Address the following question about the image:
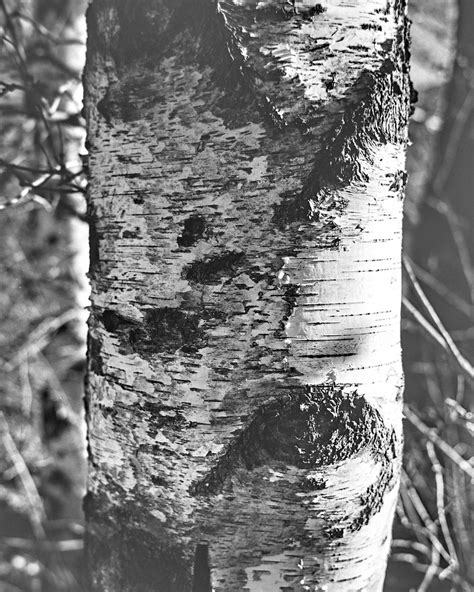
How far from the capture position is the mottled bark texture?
74 cm

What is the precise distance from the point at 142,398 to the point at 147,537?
0.21 meters

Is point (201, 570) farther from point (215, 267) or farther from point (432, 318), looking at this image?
point (432, 318)

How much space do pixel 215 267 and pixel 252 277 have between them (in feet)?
0.16

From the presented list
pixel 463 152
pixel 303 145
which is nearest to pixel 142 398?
pixel 303 145

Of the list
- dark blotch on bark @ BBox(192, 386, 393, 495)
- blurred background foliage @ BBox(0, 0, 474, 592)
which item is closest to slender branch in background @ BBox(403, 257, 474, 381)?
dark blotch on bark @ BBox(192, 386, 393, 495)

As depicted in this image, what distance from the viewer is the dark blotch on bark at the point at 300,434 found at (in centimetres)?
75

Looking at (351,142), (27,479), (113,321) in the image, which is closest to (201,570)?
(113,321)

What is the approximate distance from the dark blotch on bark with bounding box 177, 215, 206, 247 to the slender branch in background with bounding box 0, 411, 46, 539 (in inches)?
101

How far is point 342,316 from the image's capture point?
2.55 ft

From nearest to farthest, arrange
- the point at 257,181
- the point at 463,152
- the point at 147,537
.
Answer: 1. the point at 257,181
2. the point at 147,537
3. the point at 463,152

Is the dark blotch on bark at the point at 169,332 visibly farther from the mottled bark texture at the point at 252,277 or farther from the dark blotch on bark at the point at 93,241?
the dark blotch on bark at the point at 93,241

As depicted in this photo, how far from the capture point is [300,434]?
0.75 m

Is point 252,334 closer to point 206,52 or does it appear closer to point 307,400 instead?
point 307,400

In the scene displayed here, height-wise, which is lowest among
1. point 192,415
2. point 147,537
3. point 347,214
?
point 147,537
